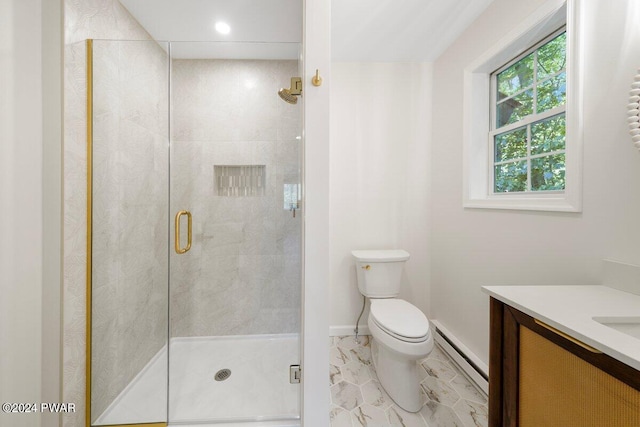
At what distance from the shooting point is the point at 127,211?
1.38 metres

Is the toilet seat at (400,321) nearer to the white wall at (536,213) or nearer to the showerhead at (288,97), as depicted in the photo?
the white wall at (536,213)

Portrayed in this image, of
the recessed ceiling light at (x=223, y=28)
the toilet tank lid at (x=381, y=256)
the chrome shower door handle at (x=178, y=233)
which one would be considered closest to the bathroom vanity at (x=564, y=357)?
the toilet tank lid at (x=381, y=256)

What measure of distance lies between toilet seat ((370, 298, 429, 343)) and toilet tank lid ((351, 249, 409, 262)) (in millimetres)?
322

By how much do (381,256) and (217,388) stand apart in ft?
4.53

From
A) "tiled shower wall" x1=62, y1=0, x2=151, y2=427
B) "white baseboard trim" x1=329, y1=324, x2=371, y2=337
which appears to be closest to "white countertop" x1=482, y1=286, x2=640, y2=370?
"white baseboard trim" x1=329, y1=324, x2=371, y2=337

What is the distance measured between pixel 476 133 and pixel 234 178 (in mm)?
1749

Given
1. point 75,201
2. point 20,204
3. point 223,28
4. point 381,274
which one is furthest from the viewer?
point 381,274

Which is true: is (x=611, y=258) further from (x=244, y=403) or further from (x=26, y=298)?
(x=26, y=298)

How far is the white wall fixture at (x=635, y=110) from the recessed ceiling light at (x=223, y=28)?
2.04 meters

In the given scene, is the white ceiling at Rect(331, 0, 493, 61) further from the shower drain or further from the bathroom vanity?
the shower drain

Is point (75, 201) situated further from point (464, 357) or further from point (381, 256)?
point (464, 357)

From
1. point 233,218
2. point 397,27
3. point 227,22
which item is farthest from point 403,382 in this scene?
point 227,22

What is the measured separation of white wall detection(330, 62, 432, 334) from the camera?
80.0 inches

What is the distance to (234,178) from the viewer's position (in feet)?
5.42
